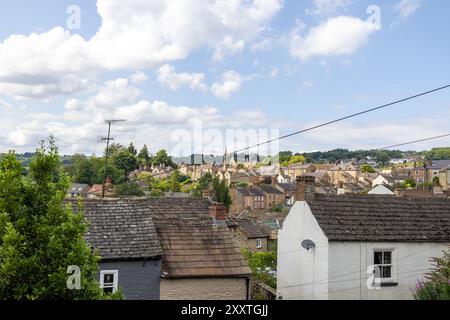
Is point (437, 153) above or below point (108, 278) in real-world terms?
above

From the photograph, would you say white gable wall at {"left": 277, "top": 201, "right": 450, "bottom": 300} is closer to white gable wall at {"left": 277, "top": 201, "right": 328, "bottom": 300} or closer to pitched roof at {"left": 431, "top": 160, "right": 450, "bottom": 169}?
white gable wall at {"left": 277, "top": 201, "right": 328, "bottom": 300}

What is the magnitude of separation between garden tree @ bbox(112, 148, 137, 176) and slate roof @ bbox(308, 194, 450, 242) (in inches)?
3589

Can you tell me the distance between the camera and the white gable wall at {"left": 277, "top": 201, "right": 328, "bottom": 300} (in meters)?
16.2

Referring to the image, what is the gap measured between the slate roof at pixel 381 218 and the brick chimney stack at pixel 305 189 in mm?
299

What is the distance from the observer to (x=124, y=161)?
109562 mm

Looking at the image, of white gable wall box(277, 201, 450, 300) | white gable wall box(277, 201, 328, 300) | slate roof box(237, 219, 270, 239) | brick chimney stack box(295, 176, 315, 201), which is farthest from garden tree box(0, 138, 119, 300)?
slate roof box(237, 219, 270, 239)

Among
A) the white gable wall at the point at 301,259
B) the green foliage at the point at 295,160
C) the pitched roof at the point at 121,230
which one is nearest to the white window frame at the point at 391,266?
the white gable wall at the point at 301,259

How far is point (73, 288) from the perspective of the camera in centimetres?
696

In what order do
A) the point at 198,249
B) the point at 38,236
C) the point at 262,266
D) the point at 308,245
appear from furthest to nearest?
1. the point at 262,266
2. the point at 308,245
3. the point at 198,249
4. the point at 38,236

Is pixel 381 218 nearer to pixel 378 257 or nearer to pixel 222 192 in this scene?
pixel 378 257

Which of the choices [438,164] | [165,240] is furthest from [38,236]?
[438,164]

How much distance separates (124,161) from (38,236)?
4130 inches
